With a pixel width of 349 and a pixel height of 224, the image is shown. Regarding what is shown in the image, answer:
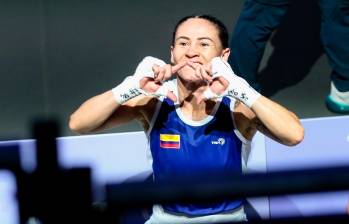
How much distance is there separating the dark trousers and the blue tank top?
110 centimetres

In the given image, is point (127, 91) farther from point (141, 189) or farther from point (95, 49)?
point (95, 49)

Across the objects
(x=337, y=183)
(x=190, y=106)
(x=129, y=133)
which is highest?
(x=337, y=183)

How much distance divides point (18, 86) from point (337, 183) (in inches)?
101

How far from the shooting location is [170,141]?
7.47 feet

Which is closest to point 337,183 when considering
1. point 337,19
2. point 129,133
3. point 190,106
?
point 190,106

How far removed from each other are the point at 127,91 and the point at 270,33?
1413mm

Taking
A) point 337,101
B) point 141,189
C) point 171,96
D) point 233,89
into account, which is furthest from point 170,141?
point 337,101

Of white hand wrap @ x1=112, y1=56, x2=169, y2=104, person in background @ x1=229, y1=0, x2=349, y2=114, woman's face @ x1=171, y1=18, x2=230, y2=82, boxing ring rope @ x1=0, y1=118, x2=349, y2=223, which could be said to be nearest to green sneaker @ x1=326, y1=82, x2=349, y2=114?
person in background @ x1=229, y1=0, x2=349, y2=114

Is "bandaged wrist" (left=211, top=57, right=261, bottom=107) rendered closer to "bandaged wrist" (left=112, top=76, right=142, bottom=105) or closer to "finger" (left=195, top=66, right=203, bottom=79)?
Result: "finger" (left=195, top=66, right=203, bottom=79)

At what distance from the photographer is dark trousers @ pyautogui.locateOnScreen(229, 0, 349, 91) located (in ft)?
10.8

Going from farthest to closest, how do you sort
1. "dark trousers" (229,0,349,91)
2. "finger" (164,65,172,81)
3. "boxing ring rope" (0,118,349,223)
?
"dark trousers" (229,0,349,91) → "finger" (164,65,172,81) → "boxing ring rope" (0,118,349,223)

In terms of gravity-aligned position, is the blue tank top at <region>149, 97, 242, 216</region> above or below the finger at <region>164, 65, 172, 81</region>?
below

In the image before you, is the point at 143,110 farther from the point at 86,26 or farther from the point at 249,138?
the point at 86,26

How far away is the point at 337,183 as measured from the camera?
3.42ft
